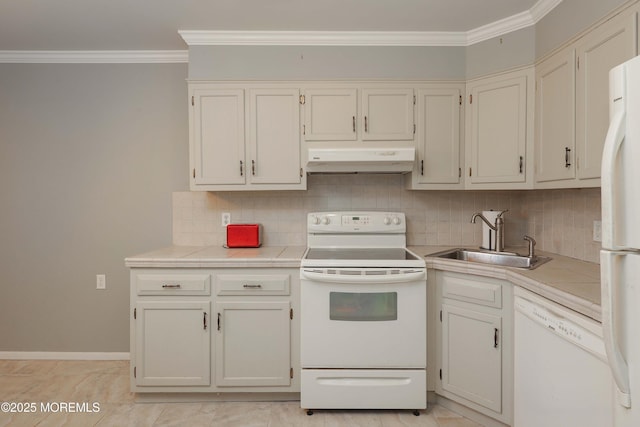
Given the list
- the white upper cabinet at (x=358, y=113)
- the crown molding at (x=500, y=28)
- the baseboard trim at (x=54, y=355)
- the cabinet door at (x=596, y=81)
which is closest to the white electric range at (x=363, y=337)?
the white upper cabinet at (x=358, y=113)

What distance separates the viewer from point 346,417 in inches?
85.1

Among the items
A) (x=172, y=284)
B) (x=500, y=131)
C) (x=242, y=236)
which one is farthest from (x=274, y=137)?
(x=500, y=131)

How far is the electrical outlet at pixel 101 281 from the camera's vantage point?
292cm

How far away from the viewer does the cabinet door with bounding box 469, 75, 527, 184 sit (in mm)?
2340

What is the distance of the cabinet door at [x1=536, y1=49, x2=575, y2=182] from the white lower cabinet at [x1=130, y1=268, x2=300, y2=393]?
1589 mm

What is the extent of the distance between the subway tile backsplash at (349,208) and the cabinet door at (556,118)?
0.61 meters

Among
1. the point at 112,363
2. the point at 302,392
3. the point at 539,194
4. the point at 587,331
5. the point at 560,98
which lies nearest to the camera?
the point at 587,331

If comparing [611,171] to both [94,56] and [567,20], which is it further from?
[94,56]

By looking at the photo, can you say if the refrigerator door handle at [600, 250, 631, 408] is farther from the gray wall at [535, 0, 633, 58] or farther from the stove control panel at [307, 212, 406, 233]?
the stove control panel at [307, 212, 406, 233]

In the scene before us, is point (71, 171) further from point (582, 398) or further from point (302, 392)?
point (582, 398)

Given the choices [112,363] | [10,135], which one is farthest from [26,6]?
[112,363]

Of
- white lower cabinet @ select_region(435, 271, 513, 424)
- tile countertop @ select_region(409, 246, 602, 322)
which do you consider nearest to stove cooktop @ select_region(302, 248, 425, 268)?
tile countertop @ select_region(409, 246, 602, 322)

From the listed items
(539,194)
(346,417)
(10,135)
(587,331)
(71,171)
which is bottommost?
(346,417)

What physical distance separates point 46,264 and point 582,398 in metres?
3.47
